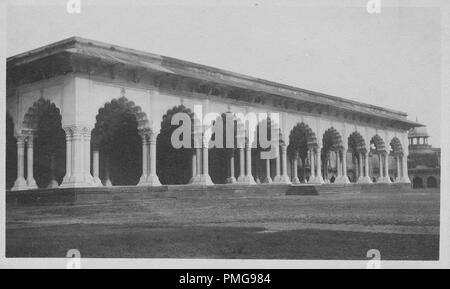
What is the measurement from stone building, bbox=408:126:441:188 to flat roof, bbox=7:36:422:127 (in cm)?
70

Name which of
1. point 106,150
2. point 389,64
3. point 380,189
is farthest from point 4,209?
point 380,189

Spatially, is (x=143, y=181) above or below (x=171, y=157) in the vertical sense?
below

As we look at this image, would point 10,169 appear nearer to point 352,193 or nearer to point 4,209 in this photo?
point 4,209

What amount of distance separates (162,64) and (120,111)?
4.92ft

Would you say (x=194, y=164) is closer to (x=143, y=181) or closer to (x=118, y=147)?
(x=143, y=181)

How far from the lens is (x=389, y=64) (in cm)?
984

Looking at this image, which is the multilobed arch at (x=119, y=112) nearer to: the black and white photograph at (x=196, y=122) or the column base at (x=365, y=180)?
the black and white photograph at (x=196, y=122)

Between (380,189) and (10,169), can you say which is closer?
(10,169)

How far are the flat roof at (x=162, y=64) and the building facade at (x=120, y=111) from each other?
0.02m

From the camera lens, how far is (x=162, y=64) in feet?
36.0

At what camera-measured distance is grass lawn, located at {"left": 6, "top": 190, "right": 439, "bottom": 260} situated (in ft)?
27.8

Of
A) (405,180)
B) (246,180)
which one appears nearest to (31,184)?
(246,180)

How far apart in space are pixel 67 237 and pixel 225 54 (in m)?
3.89
